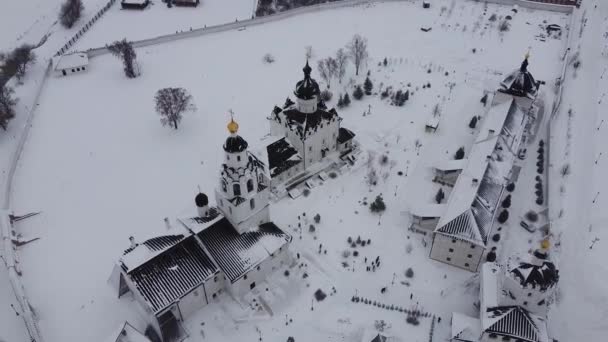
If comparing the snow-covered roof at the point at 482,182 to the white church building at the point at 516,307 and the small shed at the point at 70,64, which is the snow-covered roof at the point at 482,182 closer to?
the white church building at the point at 516,307

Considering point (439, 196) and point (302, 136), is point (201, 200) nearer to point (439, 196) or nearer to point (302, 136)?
point (302, 136)

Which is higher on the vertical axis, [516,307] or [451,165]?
[451,165]

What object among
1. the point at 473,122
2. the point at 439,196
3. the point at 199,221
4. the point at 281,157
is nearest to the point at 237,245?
the point at 199,221

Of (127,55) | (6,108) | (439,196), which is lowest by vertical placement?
(439,196)

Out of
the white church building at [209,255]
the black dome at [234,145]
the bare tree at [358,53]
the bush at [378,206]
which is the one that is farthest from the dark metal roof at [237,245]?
the bare tree at [358,53]

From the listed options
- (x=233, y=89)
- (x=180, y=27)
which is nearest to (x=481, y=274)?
(x=233, y=89)

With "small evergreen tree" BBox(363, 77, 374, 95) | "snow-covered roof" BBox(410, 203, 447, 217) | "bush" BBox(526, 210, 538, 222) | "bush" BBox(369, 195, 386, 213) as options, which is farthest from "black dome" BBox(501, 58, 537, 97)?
"bush" BBox(369, 195, 386, 213)

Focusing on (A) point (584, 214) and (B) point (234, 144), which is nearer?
(B) point (234, 144)
